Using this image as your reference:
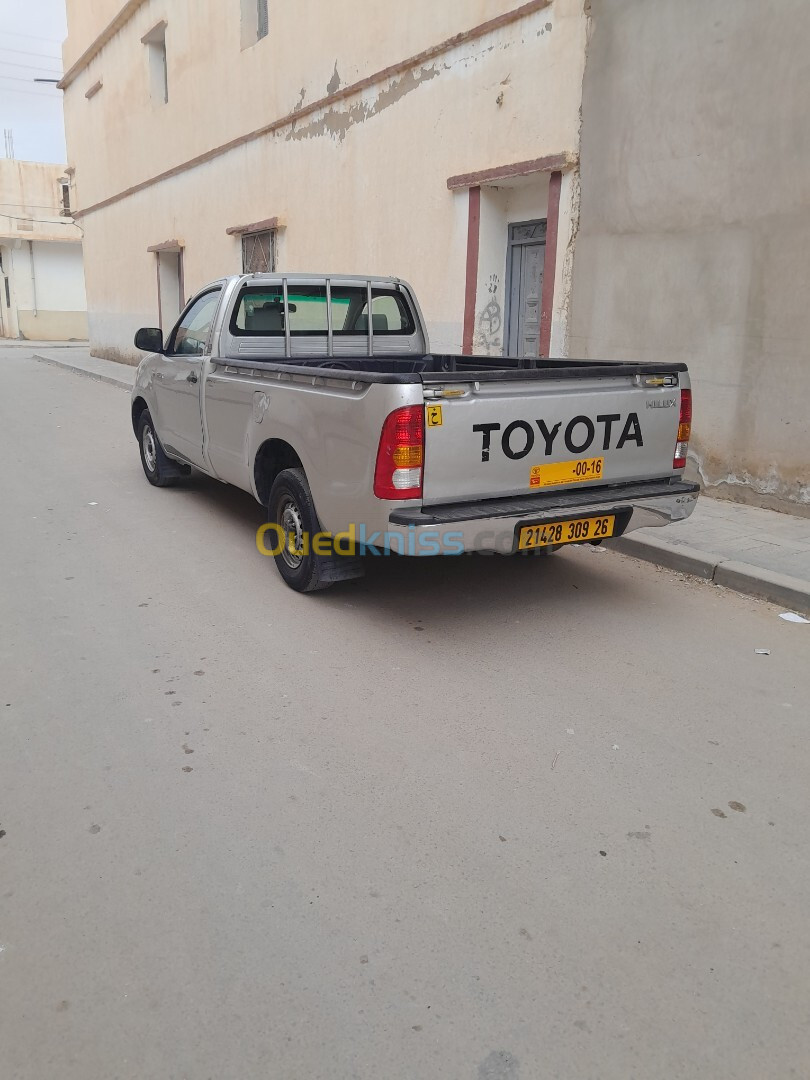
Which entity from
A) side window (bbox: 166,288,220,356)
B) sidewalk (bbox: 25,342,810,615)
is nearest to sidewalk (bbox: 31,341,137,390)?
side window (bbox: 166,288,220,356)

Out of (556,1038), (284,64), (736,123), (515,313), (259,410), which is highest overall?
(284,64)

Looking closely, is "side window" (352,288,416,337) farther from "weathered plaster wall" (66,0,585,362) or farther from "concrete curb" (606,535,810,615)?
"weathered plaster wall" (66,0,585,362)

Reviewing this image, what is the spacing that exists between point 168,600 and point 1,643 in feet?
3.18

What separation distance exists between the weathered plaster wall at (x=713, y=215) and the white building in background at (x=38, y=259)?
35843 millimetres

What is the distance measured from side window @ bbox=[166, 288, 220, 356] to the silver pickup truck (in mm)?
46

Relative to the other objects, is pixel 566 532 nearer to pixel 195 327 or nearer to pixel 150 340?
pixel 195 327

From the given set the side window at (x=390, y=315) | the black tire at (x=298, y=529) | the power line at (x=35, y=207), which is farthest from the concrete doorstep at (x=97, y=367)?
the power line at (x=35, y=207)

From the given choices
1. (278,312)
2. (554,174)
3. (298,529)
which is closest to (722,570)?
(298,529)

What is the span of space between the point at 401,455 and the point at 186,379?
3229 millimetres

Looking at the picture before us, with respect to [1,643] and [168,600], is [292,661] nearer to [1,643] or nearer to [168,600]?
[168,600]

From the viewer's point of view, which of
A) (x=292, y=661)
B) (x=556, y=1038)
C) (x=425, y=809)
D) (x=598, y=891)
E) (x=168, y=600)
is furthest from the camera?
(x=168, y=600)

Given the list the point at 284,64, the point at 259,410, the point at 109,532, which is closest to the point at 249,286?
the point at 259,410

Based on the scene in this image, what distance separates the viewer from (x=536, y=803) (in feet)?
9.89

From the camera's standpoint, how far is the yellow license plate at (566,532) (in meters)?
4.30
